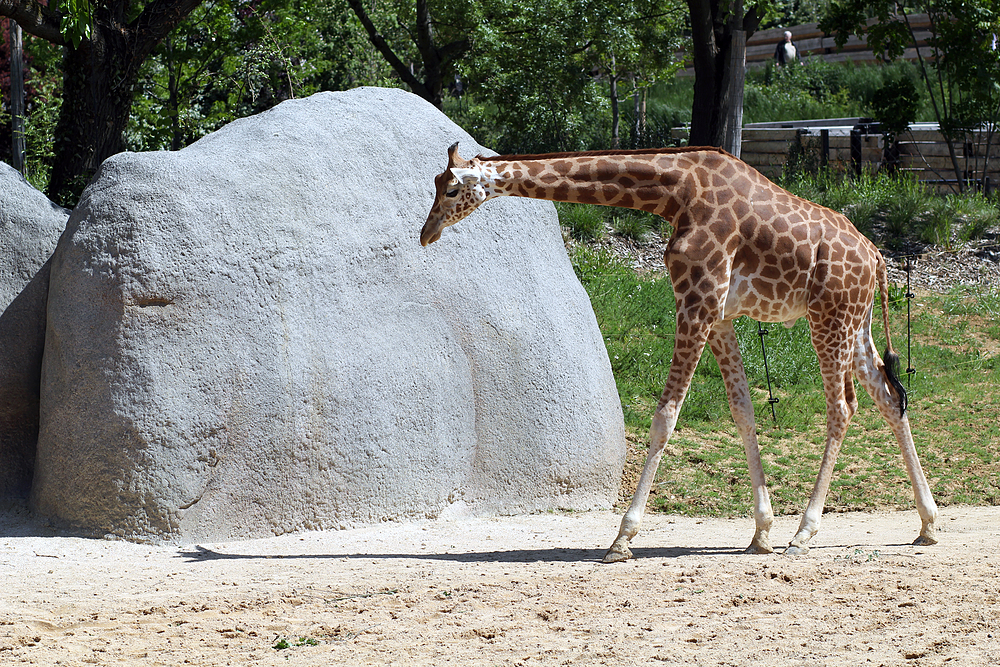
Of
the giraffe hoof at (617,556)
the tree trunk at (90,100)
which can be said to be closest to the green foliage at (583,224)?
the tree trunk at (90,100)

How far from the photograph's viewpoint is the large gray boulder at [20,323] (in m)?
6.04

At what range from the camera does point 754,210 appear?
554 cm

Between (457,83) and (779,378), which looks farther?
(457,83)

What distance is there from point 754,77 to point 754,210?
2512 cm

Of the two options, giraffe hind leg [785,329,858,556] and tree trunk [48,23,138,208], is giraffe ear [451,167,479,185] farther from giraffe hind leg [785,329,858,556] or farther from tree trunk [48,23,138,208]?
tree trunk [48,23,138,208]

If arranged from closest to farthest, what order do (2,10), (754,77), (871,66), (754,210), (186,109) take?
(754,210) → (2,10) → (186,109) → (871,66) → (754,77)

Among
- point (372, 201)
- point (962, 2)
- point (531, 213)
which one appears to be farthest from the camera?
point (962, 2)

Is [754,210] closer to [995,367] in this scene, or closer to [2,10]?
[995,367]

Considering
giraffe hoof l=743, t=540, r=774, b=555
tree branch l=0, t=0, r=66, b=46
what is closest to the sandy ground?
giraffe hoof l=743, t=540, r=774, b=555

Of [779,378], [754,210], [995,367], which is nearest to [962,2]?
[995,367]

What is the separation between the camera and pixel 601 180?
5543 mm

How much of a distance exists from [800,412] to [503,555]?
13.3 ft

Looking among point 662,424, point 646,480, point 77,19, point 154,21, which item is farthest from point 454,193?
point 154,21

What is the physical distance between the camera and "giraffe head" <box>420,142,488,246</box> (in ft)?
17.7
